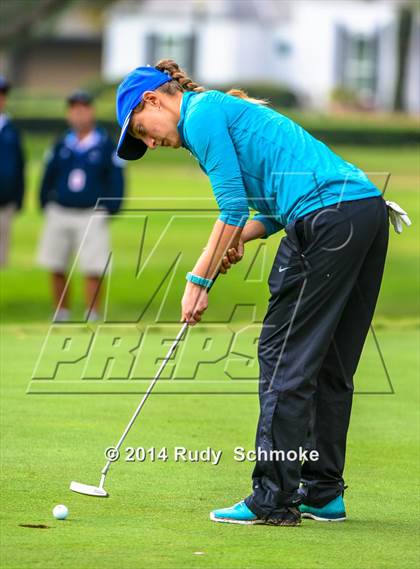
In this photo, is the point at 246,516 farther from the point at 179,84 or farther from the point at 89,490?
the point at 179,84

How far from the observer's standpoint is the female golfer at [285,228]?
5875 mm

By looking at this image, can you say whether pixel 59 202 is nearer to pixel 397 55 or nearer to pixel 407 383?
pixel 407 383

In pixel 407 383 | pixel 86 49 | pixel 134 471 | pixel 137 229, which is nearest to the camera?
pixel 134 471

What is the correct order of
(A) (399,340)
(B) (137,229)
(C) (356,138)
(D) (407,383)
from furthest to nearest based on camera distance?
(C) (356,138), (B) (137,229), (A) (399,340), (D) (407,383)

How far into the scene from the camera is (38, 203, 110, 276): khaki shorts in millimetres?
14992

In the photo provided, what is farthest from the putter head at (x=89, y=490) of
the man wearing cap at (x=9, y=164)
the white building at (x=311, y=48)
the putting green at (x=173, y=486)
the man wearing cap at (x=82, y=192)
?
the white building at (x=311, y=48)

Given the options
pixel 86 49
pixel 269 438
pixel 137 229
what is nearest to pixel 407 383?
pixel 269 438

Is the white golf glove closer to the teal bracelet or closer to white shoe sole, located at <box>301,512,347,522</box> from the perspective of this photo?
the teal bracelet

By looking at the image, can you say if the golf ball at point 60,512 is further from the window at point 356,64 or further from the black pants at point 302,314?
the window at point 356,64

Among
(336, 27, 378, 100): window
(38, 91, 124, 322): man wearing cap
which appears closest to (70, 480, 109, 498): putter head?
(38, 91, 124, 322): man wearing cap

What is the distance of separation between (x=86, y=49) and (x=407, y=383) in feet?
234

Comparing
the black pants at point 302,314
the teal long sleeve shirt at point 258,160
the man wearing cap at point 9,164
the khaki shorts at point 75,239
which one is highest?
the teal long sleeve shirt at point 258,160

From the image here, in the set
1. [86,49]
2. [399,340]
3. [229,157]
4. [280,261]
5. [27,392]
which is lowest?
[86,49]

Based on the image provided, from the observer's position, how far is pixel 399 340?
12773mm
